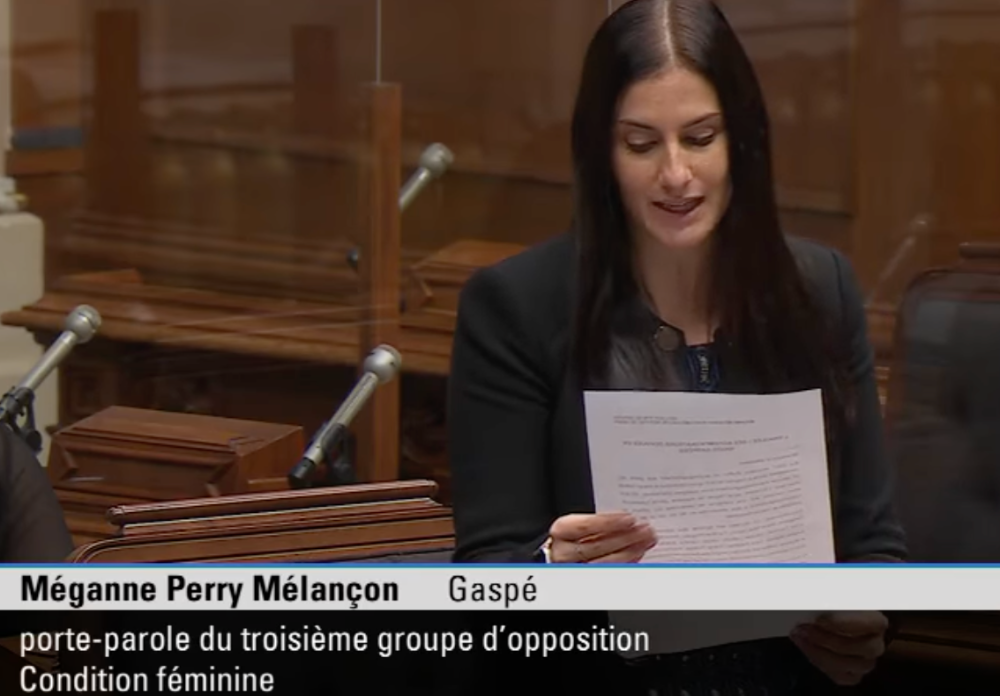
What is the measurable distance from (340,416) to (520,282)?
472 mm

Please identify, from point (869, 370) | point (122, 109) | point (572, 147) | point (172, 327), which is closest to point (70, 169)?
point (122, 109)

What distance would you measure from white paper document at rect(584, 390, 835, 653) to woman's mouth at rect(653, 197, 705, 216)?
176 mm

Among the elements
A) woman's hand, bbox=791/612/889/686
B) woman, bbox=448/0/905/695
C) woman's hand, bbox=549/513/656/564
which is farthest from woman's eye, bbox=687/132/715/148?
woman's hand, bbox=791/612/889/686

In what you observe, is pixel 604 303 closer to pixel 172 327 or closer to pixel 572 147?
pixel 572 147

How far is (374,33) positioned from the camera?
1954mm

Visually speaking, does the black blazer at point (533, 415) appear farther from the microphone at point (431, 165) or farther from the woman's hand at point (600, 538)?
the microphone at point (431, 165)

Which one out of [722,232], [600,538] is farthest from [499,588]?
[722,232]

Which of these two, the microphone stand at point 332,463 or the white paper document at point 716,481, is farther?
the microphone stand at point 332,463

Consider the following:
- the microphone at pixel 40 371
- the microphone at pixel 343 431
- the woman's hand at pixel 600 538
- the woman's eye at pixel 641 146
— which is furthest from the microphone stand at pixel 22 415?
the woman's eye at pixel 641 146

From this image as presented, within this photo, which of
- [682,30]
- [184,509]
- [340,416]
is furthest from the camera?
[340,416]

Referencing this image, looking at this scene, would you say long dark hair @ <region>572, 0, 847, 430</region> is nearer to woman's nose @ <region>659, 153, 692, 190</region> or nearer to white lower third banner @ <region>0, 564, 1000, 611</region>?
woman's nose @ <region>659, 153, 692, 190</region>

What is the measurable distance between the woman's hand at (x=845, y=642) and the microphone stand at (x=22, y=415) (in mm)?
876

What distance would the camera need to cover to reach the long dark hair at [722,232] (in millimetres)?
1534

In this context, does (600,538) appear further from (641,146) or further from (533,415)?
(641,146)
